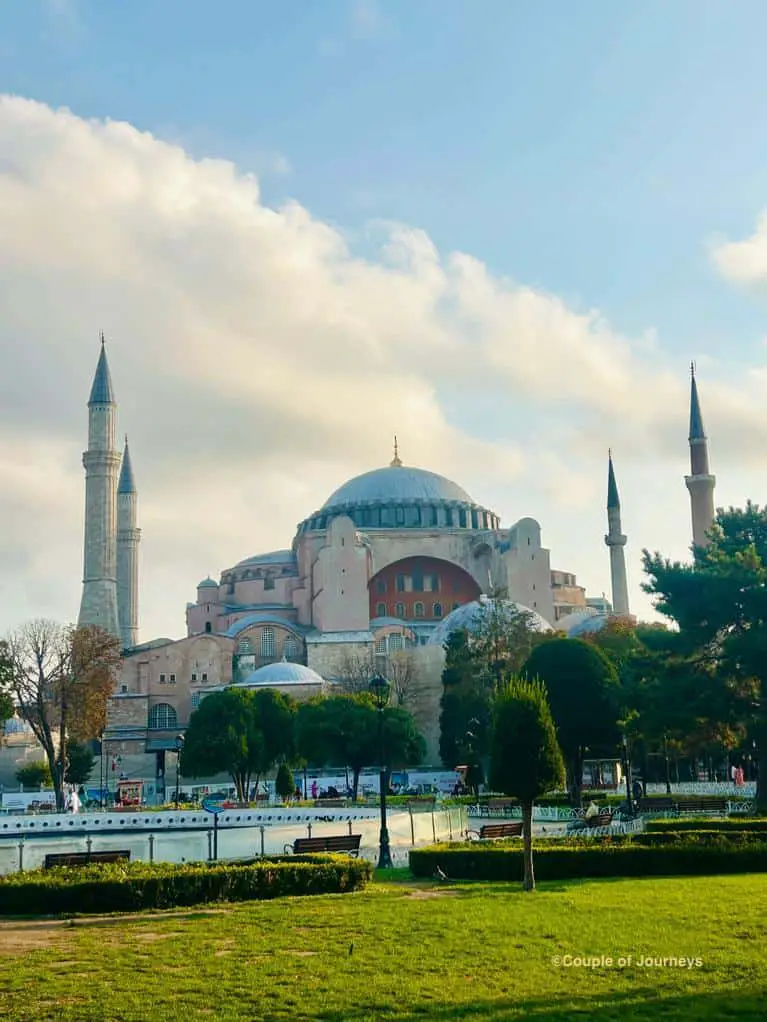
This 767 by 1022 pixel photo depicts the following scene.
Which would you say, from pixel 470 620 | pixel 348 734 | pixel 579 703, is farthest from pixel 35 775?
pixel 579 703

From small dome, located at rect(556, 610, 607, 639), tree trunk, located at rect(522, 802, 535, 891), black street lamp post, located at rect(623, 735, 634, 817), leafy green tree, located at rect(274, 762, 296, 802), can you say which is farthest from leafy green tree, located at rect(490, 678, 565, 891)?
small dome, located at rect(556, 610, 607, 639)

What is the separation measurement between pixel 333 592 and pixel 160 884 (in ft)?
130

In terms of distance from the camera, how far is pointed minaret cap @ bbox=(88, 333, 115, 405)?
43625mm

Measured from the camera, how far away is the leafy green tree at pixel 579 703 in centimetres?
2419

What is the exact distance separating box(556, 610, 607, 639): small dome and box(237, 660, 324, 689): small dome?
10.3 m

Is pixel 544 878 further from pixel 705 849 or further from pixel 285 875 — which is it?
pixel 285 875

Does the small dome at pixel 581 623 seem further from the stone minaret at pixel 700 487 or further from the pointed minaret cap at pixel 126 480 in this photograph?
the pointed minaret cap at pixel 126 480

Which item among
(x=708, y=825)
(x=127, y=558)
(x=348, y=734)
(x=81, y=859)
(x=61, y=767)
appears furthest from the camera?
(x=127, y=558)

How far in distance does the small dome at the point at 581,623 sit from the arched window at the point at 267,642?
1221cm

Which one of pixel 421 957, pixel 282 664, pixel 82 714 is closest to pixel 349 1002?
pixel 421 957

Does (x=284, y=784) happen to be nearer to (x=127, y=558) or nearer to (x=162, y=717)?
(x=162, y=717)

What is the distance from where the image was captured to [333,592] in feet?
160

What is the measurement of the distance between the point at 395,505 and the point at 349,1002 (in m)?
49.4

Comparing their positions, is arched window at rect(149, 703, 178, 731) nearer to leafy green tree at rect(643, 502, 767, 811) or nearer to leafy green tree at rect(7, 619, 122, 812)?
leafy green tree at rect(7, 619, 122, 812)
